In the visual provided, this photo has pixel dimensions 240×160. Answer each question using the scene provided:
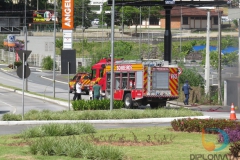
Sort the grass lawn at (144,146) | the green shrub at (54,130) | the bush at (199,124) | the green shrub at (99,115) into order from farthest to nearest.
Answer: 1. the green shrub at (99,115)
2. the bush at (199,124)
3. the green shrub at (54,130)
4. the grass lawn at (144,146)

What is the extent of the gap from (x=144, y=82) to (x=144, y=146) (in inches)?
845

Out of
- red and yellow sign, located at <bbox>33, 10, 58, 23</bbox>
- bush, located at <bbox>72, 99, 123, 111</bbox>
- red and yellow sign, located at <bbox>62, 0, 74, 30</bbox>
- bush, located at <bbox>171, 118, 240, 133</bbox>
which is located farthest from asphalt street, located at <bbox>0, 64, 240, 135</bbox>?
red and yellow sign, located at <bbox>33, 10, 58, 23</bbox>

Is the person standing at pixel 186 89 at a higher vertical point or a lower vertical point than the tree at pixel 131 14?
lower

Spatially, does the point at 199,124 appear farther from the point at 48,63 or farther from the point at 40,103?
the point at 48,63

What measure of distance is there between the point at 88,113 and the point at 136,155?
14498 mm

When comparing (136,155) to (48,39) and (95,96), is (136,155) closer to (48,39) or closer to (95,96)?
(95,96)

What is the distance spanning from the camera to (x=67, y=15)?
75.7m

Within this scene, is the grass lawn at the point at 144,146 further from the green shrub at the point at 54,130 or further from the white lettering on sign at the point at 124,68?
the white lettering on sign at the point at 124,68

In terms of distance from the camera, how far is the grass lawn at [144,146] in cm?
1467

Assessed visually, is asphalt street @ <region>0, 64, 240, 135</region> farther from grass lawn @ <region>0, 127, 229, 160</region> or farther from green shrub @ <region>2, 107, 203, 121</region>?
grass lawn @ <region>0, 127, 229, 160</region>

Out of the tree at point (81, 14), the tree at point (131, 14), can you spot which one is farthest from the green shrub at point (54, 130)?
the tree at point (81, 14)

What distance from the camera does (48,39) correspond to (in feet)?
350

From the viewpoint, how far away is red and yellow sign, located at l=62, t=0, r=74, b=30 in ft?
246

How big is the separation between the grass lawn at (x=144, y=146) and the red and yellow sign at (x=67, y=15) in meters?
54.3
